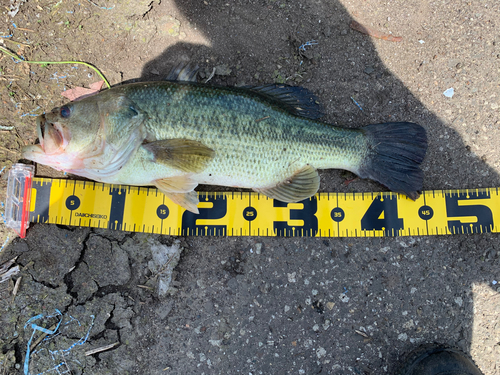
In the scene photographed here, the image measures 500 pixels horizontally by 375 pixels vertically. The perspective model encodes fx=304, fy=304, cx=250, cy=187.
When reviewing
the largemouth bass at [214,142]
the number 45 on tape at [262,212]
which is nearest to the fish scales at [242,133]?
the largemouth bass at [214,142]

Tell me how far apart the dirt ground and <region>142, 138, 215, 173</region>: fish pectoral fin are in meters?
0.95

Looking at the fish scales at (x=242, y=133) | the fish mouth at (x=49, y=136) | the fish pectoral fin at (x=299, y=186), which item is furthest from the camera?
the fish pectoral fin at (x=299, y=186)

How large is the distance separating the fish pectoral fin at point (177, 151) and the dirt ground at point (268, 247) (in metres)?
0.95

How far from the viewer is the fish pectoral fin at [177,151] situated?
109 inches

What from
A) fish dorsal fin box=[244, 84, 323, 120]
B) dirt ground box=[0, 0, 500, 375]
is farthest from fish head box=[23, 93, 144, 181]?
fish dorsal fin box=[244, 84, 323, 120]

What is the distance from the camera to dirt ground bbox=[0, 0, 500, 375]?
10.5 ft

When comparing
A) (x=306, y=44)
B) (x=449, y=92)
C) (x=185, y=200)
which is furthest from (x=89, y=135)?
(x=449, y=92)

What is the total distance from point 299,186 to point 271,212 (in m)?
0.47

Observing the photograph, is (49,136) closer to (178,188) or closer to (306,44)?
(178,188)

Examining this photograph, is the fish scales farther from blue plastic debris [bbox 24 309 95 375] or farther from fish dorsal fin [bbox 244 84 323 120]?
blue plastic debris [bbox 24 309 95 375]

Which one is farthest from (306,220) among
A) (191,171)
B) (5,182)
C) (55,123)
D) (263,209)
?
(5,182)

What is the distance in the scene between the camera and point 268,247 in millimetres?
3340

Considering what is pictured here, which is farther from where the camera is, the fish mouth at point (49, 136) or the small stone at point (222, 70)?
the small stone at point (222, 70)

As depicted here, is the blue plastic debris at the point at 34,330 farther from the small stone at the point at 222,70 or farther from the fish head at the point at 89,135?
the small stone at the point at 222,70
